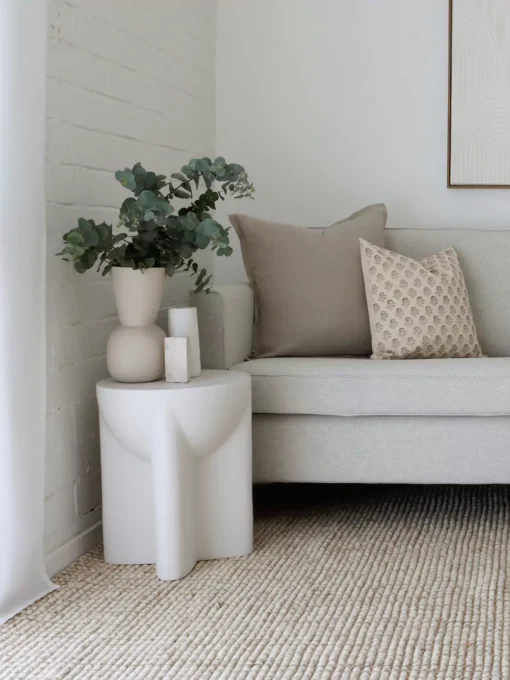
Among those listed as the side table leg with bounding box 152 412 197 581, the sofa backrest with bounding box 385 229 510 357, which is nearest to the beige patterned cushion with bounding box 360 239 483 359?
the sofa backrest with bounding box 385 229 510 357

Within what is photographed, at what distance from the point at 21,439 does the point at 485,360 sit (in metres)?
1.42

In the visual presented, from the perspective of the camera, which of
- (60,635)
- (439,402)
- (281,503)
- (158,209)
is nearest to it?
(60,635)

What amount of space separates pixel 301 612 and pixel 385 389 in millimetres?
755

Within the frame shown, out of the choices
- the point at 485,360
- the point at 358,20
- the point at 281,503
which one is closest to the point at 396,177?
the point at 358,20

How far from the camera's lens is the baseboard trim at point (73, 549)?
2.28 meters

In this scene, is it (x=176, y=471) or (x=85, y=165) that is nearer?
(x=176, y=471)

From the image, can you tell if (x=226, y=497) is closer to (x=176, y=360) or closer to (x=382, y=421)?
(x=176, y=360)

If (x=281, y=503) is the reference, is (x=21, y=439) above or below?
above

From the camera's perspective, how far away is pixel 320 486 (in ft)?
10.8

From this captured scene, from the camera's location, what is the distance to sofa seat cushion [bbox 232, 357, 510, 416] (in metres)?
2.52

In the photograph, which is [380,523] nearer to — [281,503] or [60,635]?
[281,503]

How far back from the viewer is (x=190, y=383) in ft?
7.59

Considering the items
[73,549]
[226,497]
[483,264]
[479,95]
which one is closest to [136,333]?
[226,497]

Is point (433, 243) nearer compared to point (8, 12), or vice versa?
point (8, 12)
